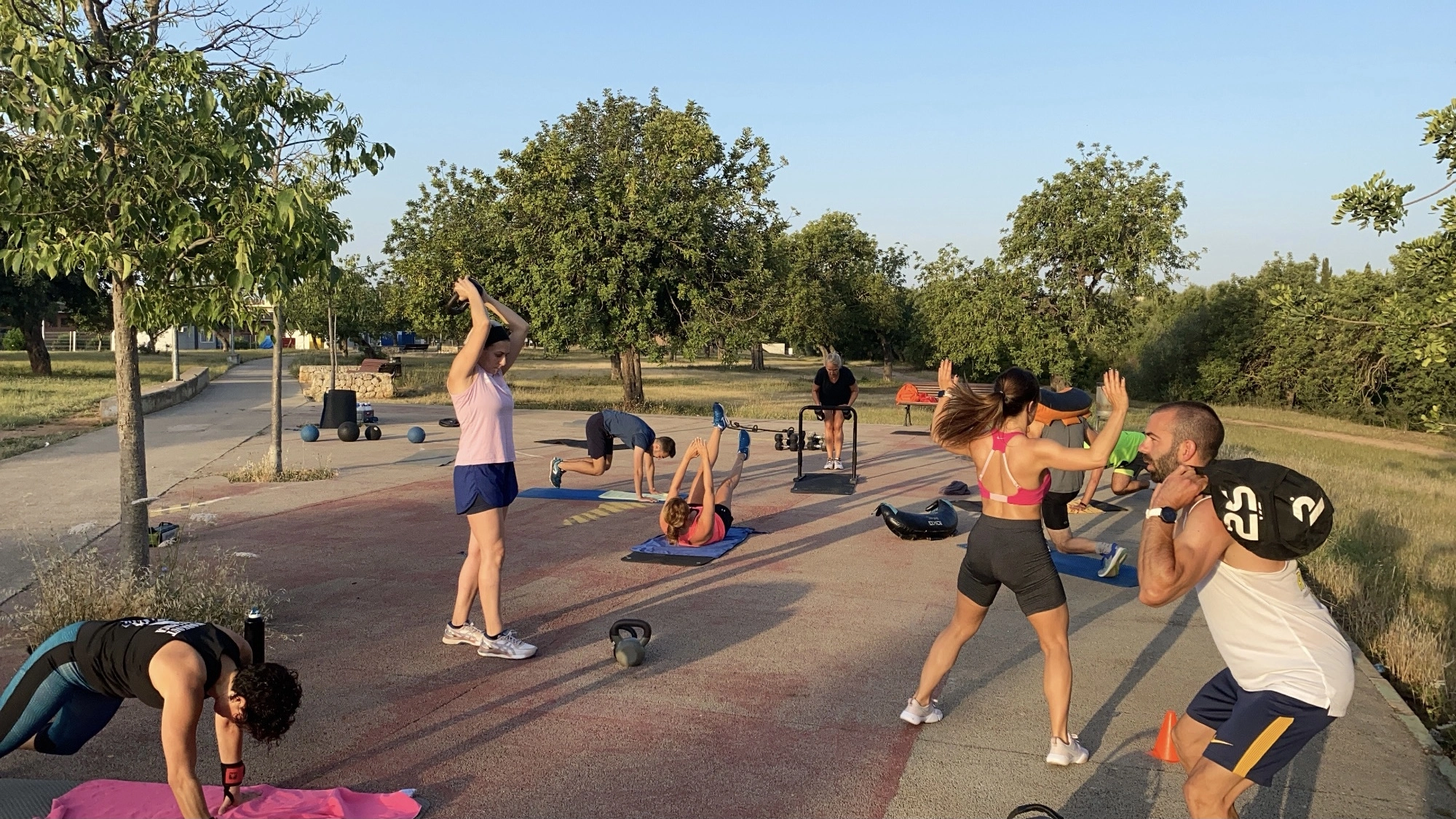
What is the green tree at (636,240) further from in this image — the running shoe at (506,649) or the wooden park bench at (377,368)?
the running shoe at (506,649)

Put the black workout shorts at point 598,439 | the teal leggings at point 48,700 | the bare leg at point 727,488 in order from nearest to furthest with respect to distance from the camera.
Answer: the teal leggings at point 48,700, the bare leg at point 727,488, the black workout shorts at point 598,439

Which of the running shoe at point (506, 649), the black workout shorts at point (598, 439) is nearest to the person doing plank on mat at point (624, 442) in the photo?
the black workout shorts at point (598, 439)

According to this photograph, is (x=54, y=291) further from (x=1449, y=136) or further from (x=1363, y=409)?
(x=1363, y=409)

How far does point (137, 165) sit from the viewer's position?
18.8 feet

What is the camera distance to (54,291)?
3247 cm

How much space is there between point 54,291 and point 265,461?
26.4 meters

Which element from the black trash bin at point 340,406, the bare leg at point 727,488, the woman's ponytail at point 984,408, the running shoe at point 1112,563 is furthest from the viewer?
the black trash bin at point 340,406

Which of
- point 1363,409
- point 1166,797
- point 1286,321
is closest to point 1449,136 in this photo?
point 1286,321

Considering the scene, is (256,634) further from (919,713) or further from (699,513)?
(699,513)

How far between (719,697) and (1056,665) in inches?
69.3

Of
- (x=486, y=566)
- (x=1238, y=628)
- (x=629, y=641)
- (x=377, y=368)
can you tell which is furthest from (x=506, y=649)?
(x=377, y=368)

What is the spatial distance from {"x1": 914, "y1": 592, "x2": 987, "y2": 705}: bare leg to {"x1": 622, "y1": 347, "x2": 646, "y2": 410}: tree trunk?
21415 mm

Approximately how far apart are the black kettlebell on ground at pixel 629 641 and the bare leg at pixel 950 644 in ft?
5.28

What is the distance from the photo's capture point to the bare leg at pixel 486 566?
18.2ft
